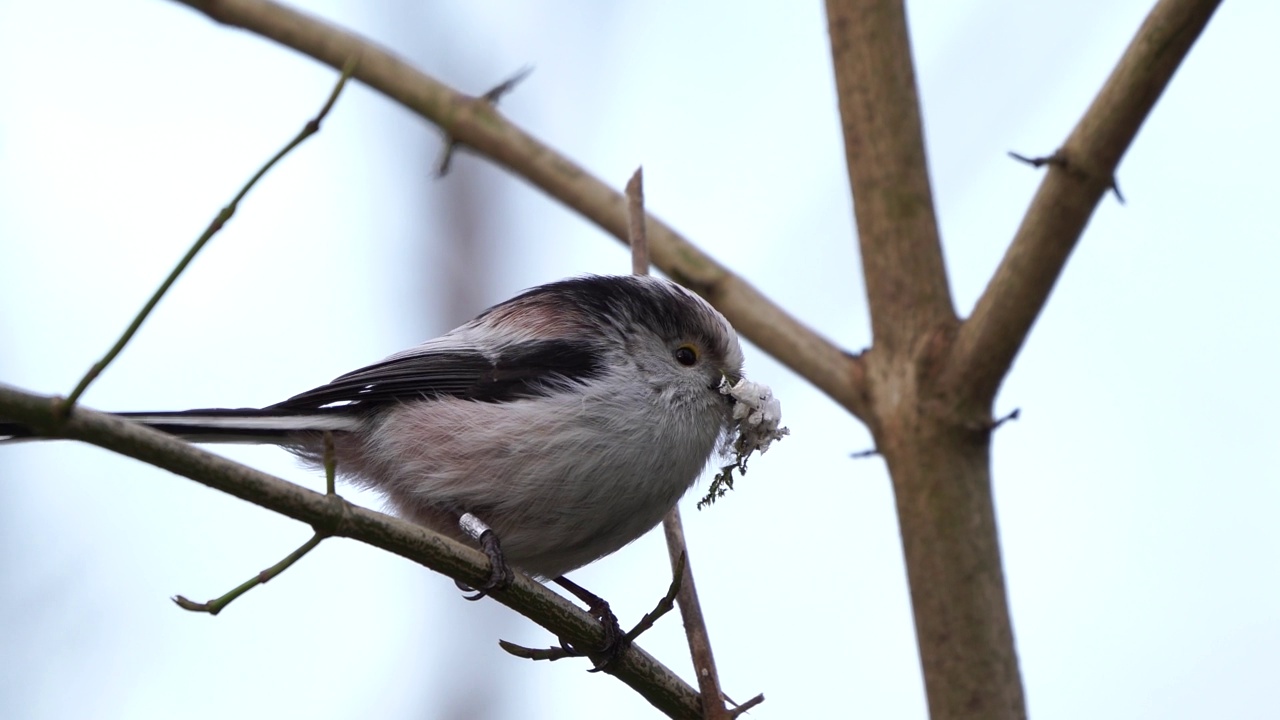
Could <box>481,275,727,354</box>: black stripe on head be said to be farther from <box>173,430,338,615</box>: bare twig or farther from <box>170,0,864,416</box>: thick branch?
<box>173,430,338,615</box>: bare twig

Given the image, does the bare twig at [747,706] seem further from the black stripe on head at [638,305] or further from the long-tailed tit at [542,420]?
the black stripe on head at [638,305]

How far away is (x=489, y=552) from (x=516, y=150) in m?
1.92

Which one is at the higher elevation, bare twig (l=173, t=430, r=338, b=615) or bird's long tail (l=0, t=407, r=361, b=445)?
bird's long tail (l=0, t=407, r=361, b=445)

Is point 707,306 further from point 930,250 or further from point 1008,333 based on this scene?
point 1008,333

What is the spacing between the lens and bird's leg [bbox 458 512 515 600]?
2670 mm

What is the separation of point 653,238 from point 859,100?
35.7 inches

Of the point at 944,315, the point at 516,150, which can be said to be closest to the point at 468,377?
the point at 516,150

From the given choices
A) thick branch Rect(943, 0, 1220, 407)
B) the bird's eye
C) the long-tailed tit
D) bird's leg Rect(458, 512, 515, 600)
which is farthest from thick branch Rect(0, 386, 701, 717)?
thick branch Rect(943, 0, 1220, 407)

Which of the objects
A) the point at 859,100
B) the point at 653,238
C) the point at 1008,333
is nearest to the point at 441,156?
the point at 653,238

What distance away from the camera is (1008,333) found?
3340mm

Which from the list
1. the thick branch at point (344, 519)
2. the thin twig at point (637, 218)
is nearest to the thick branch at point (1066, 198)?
the thin twig at point (637, 218)

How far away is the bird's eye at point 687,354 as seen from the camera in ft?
12.5

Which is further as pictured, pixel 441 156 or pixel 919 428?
pixel 441 156

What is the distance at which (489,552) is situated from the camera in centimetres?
307
